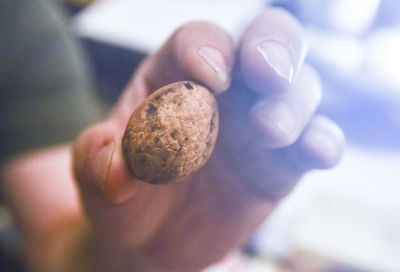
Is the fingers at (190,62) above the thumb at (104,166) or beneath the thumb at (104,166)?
above

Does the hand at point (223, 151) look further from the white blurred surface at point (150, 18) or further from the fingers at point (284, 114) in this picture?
the white blurred surface at point (150, 18)

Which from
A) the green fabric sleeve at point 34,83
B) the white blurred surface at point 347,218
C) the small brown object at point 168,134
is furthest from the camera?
the green fabric sleeve at point 34,83

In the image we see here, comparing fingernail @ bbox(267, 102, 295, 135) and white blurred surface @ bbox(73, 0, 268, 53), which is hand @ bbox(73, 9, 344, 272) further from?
Answer: white blurred surface @ bbox(73, 0, 268, 53)

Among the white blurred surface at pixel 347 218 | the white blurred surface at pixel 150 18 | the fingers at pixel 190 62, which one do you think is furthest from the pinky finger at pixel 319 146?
the white blurred surface at pixel 150 18

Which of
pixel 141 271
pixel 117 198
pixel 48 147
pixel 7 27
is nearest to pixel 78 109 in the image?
pixel 48 147

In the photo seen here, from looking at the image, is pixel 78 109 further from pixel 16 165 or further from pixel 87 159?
pixel 87 159

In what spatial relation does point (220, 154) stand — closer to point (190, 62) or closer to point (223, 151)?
point (223, 151)
